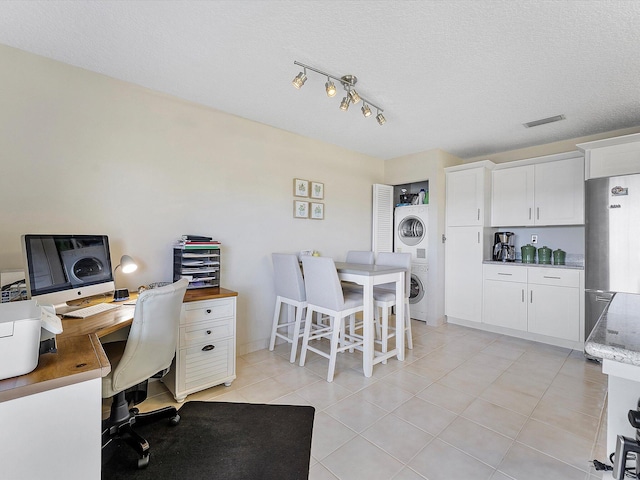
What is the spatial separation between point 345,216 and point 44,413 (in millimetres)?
3494

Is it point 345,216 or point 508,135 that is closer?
point 508,135

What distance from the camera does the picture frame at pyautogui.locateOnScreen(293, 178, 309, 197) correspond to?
11.2 feet

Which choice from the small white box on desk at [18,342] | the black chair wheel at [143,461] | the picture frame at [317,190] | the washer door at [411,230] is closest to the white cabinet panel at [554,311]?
the washer door at [411,230]

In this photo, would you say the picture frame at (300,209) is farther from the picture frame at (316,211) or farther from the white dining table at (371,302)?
the white dining table at (371,302)

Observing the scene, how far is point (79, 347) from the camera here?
3.83 feet

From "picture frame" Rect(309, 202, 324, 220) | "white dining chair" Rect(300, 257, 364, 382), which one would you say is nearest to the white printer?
"white dining chair" Rect(300, 257, 364, 382)

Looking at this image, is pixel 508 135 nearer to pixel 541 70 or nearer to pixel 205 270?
pixel 541 70

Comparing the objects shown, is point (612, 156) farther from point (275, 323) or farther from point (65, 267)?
point (65, 267)

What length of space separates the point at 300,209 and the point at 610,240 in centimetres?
309

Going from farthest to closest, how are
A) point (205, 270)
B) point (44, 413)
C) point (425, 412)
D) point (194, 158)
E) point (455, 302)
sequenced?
point (455, 302) → point (194, 158) → point (205, 270) → point (425, 412) → point (44, 413)

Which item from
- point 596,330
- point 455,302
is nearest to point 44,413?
point 596,330

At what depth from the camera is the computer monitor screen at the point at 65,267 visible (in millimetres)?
1514

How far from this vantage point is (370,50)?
1.91 m

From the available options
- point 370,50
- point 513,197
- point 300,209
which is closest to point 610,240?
point 513,197
